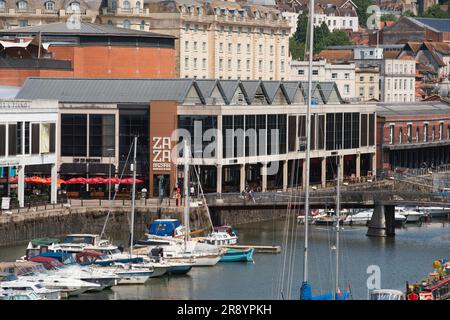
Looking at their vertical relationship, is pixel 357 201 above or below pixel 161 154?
below

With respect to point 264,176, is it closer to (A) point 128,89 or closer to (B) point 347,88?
(A) point 128,89

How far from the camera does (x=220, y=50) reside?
459 ft

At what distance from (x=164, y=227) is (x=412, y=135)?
49438mm

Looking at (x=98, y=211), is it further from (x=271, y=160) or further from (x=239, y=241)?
(x=271, y=160)

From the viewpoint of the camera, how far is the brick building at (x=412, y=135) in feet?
369

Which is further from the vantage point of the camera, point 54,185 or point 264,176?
point 264,176

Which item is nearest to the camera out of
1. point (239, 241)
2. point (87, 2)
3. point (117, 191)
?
point (239, 241)

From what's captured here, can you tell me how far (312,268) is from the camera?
60250mm

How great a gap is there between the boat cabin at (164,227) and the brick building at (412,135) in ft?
139

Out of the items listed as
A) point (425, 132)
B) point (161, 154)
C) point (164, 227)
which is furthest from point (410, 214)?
point (425, 132)

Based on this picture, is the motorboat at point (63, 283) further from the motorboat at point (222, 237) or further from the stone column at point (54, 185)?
the stone column at point (54, 185)

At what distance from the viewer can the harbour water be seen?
54.3 m

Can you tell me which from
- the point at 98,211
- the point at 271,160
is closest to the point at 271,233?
the point at 98,211

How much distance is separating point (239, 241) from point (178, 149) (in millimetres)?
13356
